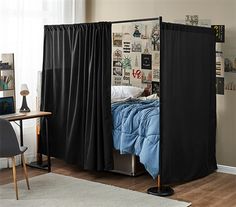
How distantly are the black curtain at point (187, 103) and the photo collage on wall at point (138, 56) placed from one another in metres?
0.72

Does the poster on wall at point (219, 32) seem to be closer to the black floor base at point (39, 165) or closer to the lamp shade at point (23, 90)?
the lamp shade at point (23, 90)

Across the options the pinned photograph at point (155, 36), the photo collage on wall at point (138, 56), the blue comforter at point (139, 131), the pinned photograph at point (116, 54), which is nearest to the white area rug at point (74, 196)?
the blue comforter at point (139, 131)

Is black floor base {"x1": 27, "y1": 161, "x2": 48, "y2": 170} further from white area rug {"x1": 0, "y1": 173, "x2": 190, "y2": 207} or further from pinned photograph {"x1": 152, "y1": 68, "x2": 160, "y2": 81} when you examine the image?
pinned photograph {"x1": 152, "y1": 68, "x2": 160, "y2": 81}

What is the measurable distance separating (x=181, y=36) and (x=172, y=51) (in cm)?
22

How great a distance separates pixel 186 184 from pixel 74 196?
1.26m

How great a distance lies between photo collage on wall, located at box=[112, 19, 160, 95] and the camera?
5707 mm

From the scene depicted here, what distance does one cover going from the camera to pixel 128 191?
4551 millimetres

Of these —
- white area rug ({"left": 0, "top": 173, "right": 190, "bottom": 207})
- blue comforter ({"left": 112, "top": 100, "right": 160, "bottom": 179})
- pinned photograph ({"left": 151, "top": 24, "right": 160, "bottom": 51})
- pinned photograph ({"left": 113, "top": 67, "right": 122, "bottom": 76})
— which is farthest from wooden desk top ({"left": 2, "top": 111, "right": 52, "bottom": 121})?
pinned photograph ({"left": 151, "top": 24, "right": 160, "bottom": 51})

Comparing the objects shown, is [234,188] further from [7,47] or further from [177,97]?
[7,47]

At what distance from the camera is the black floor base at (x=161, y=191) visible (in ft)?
14.7

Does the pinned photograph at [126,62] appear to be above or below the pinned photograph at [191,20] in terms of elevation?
below

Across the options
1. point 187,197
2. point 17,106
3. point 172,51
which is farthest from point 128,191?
point 17,106

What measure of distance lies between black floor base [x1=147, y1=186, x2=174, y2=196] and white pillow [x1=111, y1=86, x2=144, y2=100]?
1.28 metres

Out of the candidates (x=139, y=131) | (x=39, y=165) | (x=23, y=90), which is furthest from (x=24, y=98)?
(x=139, y=131)
